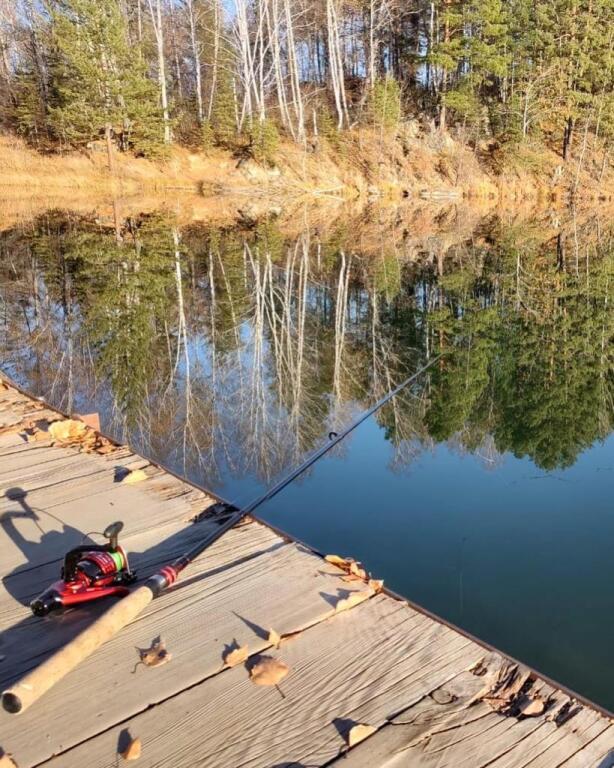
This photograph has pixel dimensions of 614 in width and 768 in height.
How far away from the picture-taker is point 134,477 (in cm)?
400

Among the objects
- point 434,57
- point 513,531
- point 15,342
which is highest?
point 434,57

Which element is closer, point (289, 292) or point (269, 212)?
point (289, 292)

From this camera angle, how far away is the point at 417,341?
964cm

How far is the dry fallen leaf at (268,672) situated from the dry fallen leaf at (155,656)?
33 centimetres

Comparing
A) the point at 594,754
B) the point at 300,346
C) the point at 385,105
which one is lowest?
the point at 300,346

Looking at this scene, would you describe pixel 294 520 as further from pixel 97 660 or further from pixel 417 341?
pixel 417 341

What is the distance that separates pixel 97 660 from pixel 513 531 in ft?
10.7

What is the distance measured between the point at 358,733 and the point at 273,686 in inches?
14.1

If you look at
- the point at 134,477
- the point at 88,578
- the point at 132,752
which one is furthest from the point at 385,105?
the point at 132,752

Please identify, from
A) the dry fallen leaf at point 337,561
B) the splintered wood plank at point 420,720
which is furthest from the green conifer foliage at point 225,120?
the splintered wood plank at point 420,720

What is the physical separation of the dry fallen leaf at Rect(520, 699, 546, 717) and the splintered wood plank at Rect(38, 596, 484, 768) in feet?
0.84

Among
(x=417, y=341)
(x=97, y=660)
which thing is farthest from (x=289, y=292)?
(x=97, y=660)

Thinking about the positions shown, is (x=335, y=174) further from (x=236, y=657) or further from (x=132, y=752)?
(x=132, y=752)

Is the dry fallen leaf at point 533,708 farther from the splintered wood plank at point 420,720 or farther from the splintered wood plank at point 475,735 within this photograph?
the splintered wood plank at point 420,720
